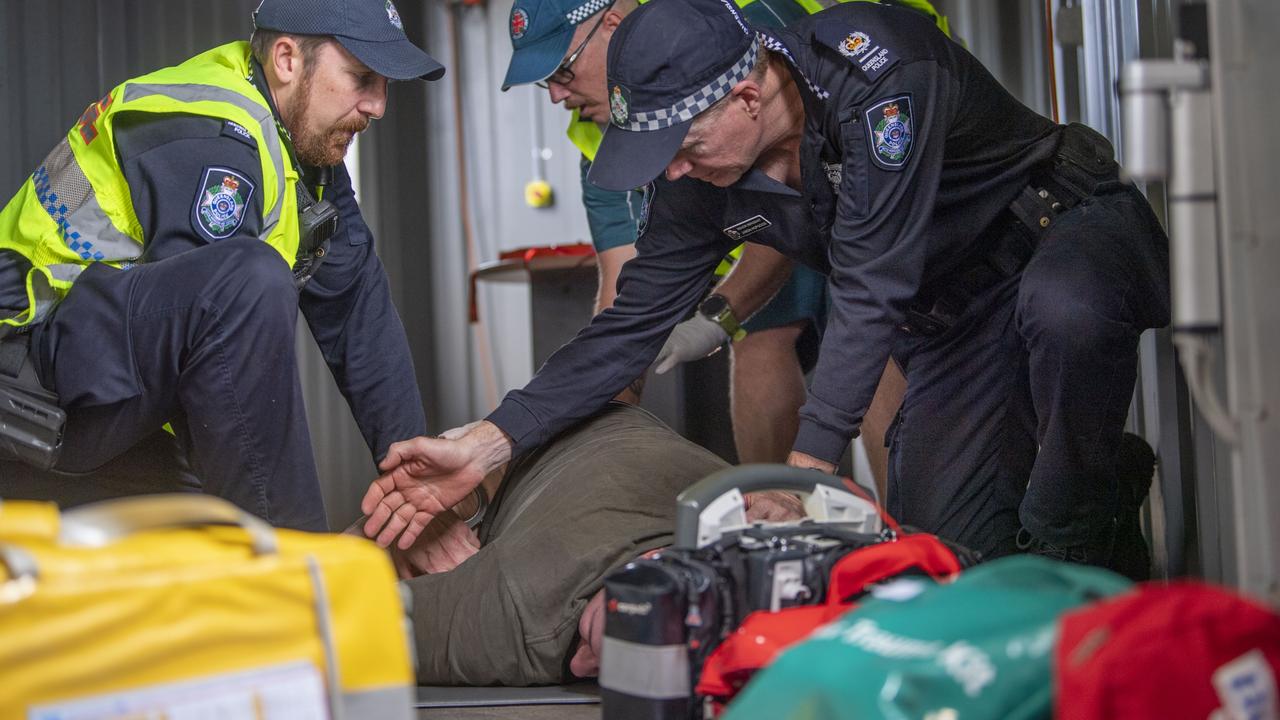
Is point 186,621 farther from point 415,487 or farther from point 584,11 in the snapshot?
point 584,11

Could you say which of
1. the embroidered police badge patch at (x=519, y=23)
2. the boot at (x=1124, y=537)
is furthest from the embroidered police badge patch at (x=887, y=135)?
the embroidered police badge patch at (x=519, y=23)

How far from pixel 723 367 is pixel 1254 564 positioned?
234cm

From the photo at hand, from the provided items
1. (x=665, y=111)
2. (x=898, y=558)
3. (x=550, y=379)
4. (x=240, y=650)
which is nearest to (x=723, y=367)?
(x=550, y=379)

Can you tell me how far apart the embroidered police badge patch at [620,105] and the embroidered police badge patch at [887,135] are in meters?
0.36

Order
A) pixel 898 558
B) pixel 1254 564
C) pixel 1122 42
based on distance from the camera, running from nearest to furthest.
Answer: pixel 1254 564 → pixel 898 558 → pixel 1122 42

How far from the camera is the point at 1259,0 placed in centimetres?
110

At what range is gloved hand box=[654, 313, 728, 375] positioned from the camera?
2.57 metres

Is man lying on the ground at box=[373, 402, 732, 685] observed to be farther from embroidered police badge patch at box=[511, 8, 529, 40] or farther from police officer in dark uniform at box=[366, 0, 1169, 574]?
embroidered police badge patch at box=[511, 8, 529, 40]

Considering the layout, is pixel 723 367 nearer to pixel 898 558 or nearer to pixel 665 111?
pixel 665 111

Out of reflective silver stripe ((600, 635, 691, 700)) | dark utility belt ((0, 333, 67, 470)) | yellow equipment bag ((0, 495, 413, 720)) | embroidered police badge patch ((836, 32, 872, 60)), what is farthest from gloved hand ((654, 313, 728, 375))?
yellow equipment bag ((0, 495, 413, 720))

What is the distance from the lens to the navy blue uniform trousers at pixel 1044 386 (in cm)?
190

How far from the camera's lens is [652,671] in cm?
123

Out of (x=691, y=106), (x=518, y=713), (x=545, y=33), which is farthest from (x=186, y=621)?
(x=545, y=33)

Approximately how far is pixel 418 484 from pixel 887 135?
3.04 ft
